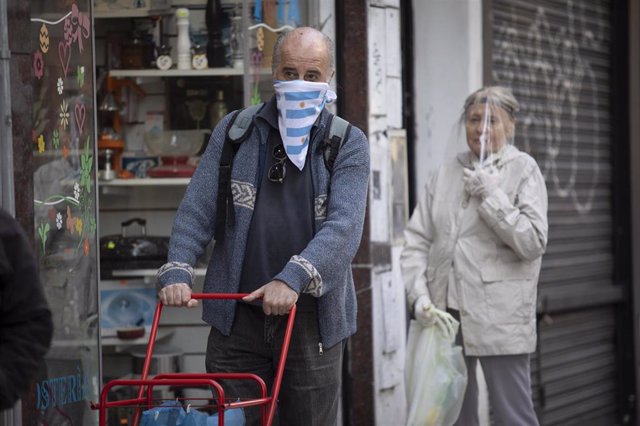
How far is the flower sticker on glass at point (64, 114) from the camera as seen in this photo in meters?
5.22

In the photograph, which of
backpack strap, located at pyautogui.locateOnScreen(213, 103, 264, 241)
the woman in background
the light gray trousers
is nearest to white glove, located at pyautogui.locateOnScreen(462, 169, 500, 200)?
the woman in background

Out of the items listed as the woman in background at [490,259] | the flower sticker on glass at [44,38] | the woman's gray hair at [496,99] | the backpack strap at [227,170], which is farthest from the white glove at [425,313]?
the flower sticker on glass at [44,38]

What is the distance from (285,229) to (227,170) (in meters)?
0.28

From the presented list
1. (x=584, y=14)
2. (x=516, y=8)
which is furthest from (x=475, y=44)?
(x=584, y=14)

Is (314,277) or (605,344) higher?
A: (314,277)

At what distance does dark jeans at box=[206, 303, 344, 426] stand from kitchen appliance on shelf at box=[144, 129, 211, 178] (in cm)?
320

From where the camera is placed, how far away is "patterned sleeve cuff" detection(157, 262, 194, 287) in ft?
12.6

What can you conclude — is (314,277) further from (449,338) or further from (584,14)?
(584,14)

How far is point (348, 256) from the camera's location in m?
3.92

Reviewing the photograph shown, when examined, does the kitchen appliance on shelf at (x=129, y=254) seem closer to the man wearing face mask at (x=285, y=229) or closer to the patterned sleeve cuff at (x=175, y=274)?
the man wearing face mask at (x=285, y=229)

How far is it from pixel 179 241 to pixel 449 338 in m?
2.10

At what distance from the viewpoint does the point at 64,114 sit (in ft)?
17.3

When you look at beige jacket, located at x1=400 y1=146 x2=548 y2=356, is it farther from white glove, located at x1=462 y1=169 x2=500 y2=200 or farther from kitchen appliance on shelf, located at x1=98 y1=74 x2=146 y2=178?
kitchen appliance on shelf, located at x1=98 y1=74 x2=146 y2=178

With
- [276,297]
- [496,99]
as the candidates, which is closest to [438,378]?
[496,99]
